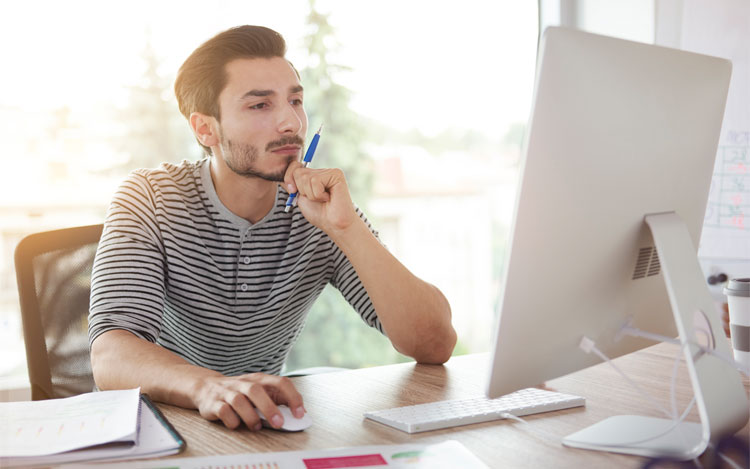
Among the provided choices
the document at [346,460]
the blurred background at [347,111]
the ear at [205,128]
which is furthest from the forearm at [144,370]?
the blurred background at [347,111]

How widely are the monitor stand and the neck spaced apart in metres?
1.00

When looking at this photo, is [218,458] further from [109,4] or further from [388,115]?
[388,115]

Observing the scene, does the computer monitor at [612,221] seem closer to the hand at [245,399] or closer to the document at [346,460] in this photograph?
the document at [346,460]

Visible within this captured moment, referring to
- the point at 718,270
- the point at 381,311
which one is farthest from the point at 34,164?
the point at 718,270

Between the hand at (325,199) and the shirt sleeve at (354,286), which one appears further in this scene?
the shirt sleeve at (354,286)

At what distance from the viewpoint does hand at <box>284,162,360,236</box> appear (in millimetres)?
1451

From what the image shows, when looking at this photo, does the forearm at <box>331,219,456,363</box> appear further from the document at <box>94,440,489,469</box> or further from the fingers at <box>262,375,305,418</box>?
the document at <box>94,440,489,469</box>

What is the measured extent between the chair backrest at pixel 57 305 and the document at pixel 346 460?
2.46 ft

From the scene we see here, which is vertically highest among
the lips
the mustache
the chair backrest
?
the mustache

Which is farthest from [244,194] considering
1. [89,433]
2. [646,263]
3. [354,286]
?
[646,263]

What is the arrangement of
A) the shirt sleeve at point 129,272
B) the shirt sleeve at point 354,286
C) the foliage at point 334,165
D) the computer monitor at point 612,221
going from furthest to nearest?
1. the foliage at point 334,165
2. the shirt sleeve at point 354,286
3. the shirt sleeve at point 129,272
4. the computer monitor at point 612,221

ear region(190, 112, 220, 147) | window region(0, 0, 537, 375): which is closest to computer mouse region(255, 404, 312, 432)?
ear region(190, 112, 220, 147)

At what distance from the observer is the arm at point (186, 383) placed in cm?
90

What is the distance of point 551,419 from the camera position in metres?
0.95
